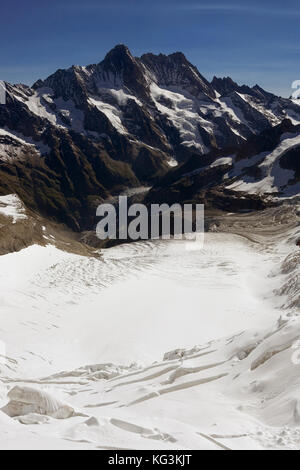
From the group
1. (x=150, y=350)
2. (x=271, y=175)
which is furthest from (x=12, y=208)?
(x=271, y=175)

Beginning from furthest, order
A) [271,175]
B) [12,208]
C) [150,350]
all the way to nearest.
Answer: [271,175] < [12,208] < [150,350]

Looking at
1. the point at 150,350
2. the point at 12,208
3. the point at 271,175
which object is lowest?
the point at 150,350

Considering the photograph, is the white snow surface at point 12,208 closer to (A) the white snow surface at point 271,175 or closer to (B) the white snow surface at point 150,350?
(B) the white snow surface at point 150,350

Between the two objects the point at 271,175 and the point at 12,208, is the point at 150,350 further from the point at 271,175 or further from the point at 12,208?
the point at 271,175

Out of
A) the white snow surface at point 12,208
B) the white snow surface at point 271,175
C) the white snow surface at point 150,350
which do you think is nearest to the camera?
the white snow surface at point 150,350

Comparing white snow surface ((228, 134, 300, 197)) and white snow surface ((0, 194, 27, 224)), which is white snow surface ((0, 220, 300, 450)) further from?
white snow surface ((228, 134, 300, 197))

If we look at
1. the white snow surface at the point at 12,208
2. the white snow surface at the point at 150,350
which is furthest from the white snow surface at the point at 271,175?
the white snow surface at the point at 12,208

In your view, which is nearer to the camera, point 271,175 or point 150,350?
point 150,350
